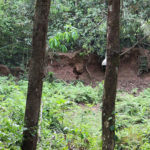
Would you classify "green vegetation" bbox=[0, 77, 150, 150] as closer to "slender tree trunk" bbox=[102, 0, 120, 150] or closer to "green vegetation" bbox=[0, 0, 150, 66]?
"slender tree trunk" bbox=[102, 0, 120, 150]

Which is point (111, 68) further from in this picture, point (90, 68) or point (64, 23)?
point (90, 68)

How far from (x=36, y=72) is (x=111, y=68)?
1202mm

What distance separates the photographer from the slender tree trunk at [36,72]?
3.50 meters

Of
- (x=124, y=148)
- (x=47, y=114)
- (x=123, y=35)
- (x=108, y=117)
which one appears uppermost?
(x=123, y=35)

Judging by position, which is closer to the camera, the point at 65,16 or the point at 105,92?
the point at 105,92

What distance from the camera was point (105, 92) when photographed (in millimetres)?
3906

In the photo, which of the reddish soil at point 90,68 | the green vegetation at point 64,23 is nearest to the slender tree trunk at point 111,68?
the green vegetation at point 64,23

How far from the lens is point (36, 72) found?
3.59 metres

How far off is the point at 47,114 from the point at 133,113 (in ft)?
13.5

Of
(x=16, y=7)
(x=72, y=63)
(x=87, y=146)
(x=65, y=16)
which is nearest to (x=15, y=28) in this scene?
(x=16, y=7)

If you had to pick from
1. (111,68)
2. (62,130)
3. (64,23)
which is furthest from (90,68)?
(111,68)

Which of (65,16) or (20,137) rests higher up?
(65,16)

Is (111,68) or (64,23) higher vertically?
(64,23)

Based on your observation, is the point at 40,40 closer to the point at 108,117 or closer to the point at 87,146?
the point at 108,117
